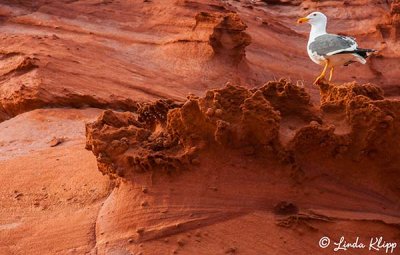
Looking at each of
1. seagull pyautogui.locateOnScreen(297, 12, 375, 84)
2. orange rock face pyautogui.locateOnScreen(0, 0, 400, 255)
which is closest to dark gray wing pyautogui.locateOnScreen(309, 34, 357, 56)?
seagull pyautogui.locateOnScreen(297, 12, 375, 84)

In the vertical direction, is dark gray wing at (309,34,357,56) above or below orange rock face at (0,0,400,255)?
above

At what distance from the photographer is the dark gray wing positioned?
5.78 meters

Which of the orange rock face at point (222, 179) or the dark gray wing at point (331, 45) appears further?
the dark gray wing at point (331, 45)

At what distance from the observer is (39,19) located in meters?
9.12

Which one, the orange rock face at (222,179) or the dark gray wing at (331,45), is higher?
the dark gray wing at (331,45)

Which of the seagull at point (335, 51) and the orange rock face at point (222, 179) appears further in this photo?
the seagull at point (335, 51)

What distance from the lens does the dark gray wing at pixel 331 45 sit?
5.78 m

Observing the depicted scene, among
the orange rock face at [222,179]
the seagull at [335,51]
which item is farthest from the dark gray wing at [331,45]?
the orange rock face at [222,179]

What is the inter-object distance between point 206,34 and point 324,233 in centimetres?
559

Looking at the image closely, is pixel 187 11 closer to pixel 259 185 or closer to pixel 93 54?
pixel 93 54

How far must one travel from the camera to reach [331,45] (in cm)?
590

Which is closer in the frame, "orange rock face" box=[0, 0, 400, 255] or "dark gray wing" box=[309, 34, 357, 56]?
"orange rock face" box=[0, 0, 400, 255]

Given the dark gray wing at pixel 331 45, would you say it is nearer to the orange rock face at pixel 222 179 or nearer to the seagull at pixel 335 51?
the seagull at pixel 335 51

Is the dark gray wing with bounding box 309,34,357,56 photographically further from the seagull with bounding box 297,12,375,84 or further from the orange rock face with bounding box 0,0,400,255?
the orange rock face with bounding box 0,0,400,255
